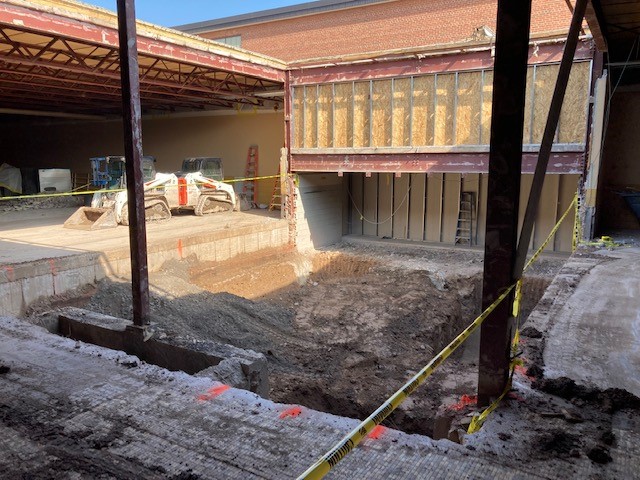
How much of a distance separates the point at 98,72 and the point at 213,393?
13.9 m

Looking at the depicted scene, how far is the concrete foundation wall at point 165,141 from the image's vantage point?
2164 centimetres

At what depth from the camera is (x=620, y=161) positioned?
1505 centimetres

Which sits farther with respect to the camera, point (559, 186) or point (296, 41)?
point (296, 41)

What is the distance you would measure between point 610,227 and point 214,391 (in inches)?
553

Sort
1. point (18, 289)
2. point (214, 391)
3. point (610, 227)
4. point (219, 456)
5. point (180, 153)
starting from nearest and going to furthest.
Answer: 1. point (219, 456)
2. point (214, 391)
3. point (18, 289)
4. point (610, 227)
5. point (180, 153)

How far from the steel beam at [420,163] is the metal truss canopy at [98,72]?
2.91 metres

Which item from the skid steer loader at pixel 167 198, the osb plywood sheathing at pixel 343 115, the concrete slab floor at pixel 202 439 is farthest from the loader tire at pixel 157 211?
the concrete slab floor at pixel 202 439

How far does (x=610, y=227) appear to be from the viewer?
48.6 ft

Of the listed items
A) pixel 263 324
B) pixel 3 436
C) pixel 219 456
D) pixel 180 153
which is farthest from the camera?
pixel 180 153

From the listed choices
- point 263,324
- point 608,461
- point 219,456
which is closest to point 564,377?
point 608,461

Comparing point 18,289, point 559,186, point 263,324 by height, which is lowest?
point 263,324

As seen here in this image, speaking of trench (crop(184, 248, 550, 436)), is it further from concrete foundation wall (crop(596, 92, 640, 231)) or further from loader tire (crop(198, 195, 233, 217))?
concrete foundation wall (crop(596, 92, 640, 231))

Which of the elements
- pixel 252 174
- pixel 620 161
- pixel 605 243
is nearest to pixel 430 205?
pixel 620 161

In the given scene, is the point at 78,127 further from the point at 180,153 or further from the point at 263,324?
the point at 263,324
